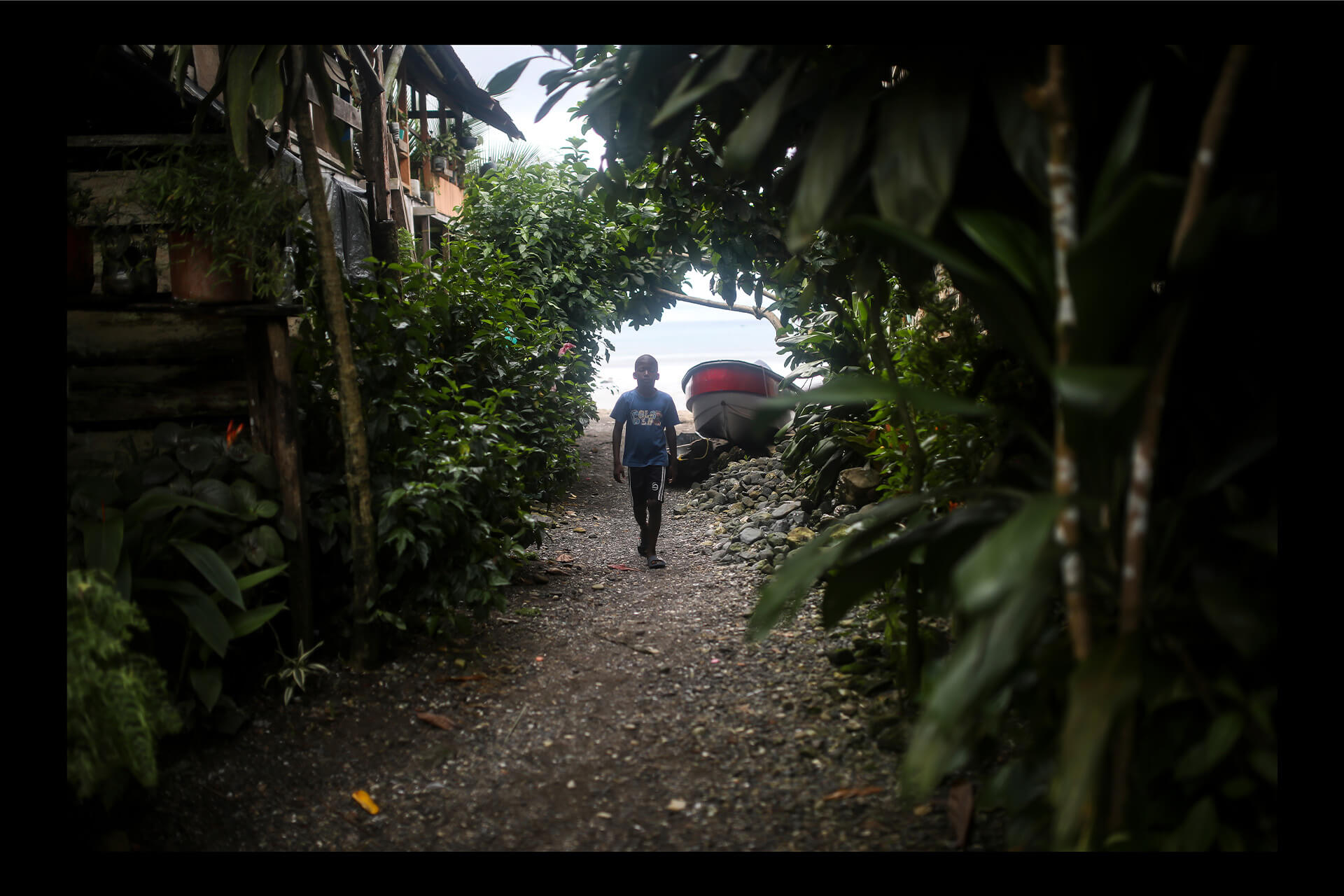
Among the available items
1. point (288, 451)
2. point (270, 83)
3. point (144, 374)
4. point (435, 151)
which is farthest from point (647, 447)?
point (435, 151)

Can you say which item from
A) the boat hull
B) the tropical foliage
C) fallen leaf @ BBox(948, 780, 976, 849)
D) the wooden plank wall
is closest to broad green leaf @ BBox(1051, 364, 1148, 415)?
the tropical foliage

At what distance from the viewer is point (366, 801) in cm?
248

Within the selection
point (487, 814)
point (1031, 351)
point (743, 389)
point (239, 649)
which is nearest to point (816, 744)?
point (487, 814)

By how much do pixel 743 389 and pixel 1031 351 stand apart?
312 inches

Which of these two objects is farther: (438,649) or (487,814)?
(438,649)

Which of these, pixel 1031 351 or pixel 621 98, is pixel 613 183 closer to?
pixel 621 98

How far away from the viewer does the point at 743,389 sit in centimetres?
949

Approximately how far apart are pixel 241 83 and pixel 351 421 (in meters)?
1.23

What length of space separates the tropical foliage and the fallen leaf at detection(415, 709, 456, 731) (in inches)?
65.7

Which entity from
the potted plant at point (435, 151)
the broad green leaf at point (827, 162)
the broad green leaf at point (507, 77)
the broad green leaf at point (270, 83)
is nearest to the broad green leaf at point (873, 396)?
the broad green leaf at point (827, 162)

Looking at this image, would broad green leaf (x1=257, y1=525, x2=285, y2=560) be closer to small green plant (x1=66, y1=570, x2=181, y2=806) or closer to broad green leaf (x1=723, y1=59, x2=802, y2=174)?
small green plant (x1=66, y1=570, x2=181, y2=806)

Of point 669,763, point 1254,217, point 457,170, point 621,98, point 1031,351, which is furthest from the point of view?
point 457,170

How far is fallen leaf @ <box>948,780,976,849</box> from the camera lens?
2.12 m

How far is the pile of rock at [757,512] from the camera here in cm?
534
